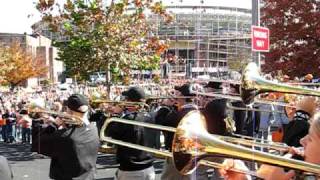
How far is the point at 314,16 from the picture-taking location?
571 inches

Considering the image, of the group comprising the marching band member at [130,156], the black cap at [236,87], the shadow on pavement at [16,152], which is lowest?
the shadow on pavement at [16,152]

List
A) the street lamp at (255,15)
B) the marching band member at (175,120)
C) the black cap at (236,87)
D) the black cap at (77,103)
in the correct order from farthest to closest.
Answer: the street lamp at (255,15)
the black cap at (236,87)
the marching band member at (175,120)
the black cap at (77,103)

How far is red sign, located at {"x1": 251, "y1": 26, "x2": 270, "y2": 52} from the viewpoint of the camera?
832cm

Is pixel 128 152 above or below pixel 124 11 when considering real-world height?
below

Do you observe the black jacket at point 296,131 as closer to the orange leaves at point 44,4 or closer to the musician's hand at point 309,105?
the musician's hand at point 309,105

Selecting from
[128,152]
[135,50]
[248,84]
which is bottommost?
[128,152]

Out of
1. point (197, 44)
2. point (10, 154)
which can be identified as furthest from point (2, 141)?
point (197, 44)

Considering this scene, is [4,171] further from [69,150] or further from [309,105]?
[309,105]

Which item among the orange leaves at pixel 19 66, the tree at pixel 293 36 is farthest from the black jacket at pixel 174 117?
the orange leaves at pixel 19 66

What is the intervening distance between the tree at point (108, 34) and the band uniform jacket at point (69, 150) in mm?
7894

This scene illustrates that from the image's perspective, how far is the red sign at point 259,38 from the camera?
832 centimetres

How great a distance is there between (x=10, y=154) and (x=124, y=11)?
15.5ft

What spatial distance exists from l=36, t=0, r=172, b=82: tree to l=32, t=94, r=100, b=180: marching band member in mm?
7764

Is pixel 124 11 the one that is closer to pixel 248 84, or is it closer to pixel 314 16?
pixel 314 16
